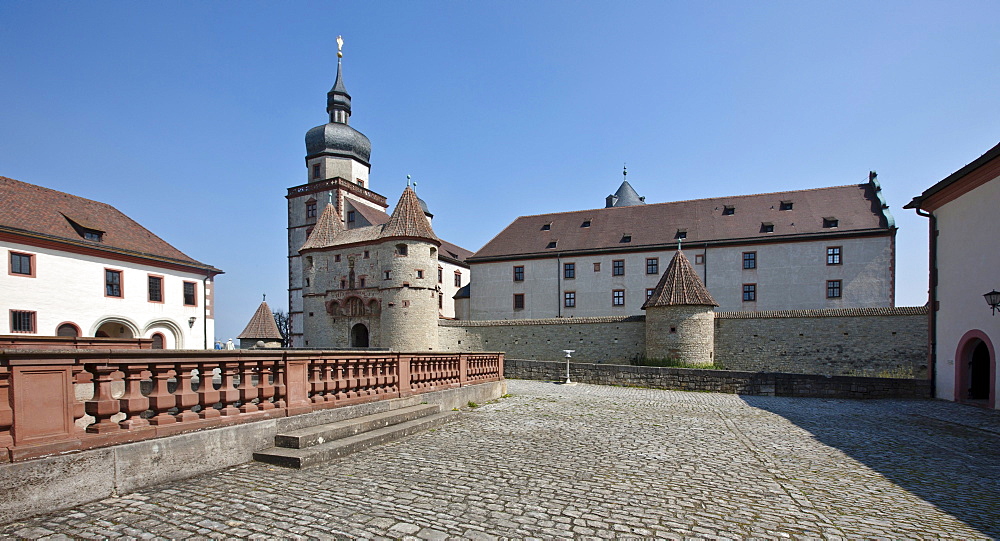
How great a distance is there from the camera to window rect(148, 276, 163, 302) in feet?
89.9

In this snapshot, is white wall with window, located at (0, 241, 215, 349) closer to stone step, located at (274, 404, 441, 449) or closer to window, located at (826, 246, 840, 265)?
stone step, located at (274, 404, 441, 449)

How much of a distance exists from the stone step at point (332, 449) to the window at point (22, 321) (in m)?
23.4

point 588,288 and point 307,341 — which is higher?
point 588,288

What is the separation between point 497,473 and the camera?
5688mm

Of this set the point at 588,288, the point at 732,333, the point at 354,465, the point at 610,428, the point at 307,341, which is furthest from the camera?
the point at 307,341

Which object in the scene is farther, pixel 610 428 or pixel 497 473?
pixel 610 428

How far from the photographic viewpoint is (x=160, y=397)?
478cm

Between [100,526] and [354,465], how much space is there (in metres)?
2.48

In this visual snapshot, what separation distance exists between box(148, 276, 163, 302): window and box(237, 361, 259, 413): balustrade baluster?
86.9 feet

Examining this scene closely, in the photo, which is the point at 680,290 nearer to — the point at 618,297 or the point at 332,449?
the point at 618,297

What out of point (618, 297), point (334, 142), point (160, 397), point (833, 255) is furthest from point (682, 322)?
point (334, 142)

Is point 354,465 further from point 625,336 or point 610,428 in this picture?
point 625,336

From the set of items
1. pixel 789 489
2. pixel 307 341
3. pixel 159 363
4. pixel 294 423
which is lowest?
pixel 307 341

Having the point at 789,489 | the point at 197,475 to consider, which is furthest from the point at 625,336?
the point at 197,475
